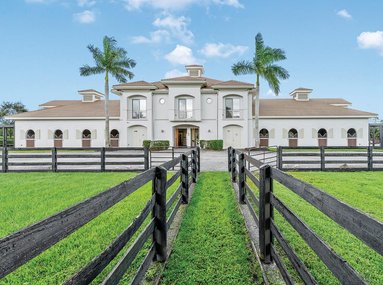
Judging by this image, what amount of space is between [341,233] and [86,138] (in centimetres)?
2771

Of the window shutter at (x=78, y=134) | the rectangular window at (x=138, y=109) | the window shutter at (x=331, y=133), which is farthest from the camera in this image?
the window shutter at (x=78, y=134)

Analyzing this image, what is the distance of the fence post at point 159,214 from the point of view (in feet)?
9.93

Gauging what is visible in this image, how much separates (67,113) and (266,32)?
2212 cm

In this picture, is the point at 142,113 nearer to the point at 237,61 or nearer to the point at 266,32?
the point at 237,61

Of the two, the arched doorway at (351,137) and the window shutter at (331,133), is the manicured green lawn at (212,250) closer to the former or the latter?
the window shutter at (331,133)

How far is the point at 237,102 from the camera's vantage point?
26.5 meters

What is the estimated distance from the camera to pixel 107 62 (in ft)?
83.3

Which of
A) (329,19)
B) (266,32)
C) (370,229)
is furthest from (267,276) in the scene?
(266,32)

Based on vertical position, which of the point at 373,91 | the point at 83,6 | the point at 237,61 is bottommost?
the point at 373,91

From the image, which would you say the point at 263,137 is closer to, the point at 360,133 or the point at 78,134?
the point at 360,133

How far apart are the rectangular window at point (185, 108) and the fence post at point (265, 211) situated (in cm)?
2380

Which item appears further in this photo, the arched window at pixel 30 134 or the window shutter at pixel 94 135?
the arched window at pixel 30 134

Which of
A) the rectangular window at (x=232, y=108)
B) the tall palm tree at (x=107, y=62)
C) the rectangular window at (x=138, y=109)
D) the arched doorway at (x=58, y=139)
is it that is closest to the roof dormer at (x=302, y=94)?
the rectangular window at (x=232, y=108)

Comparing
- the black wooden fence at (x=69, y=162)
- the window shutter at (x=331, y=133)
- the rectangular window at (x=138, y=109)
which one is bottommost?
the black wooden fence at (x=69, y=162)
